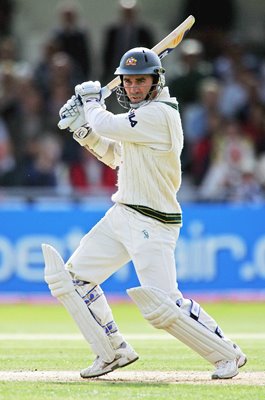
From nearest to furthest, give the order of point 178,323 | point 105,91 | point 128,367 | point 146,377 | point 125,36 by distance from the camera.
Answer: point 178,323
point 146,377
point 105,91
point 128,367
point 125,36

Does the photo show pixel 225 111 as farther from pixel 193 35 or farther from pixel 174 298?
pixel 174 298

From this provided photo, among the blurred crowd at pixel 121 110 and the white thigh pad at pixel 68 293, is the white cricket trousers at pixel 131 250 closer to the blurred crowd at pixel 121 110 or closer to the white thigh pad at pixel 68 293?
the white thigh pad at pixel 68 293

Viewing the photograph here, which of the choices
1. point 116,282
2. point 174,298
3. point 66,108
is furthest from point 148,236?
point 116,282

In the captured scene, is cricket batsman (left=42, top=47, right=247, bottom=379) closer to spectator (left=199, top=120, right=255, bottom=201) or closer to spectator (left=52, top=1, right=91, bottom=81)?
spectator (left=199, top=120, right=255, bottom=201)

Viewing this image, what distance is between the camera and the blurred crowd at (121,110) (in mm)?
12656

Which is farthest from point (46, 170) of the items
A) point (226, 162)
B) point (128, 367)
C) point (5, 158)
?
point (128, 367)

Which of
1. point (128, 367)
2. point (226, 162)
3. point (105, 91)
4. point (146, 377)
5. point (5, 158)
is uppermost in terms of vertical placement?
point (105, 91)

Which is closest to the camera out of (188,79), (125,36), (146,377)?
(146,377)

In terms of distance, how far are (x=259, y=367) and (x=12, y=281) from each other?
520 centimetres

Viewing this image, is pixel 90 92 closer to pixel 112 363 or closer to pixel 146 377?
pixel 112 363

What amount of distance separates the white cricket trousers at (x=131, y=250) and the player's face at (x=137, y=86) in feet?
2.16

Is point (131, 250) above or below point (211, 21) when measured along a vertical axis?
below

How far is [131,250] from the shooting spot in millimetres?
6402

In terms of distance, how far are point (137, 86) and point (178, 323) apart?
1.41m
